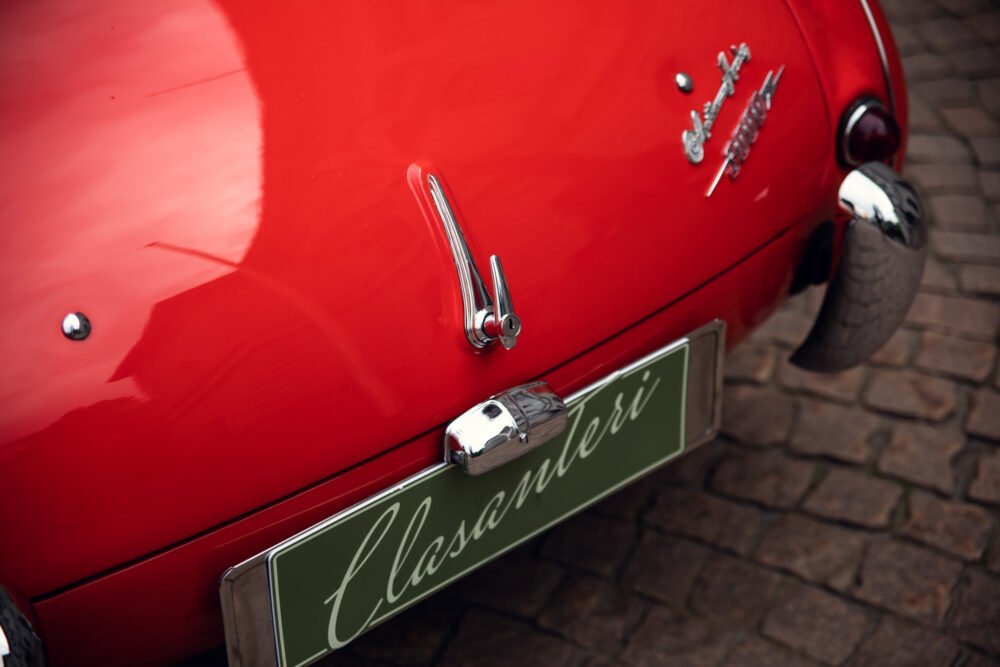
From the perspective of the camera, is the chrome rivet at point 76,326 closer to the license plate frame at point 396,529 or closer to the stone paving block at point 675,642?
the license plate frame at point 396,529

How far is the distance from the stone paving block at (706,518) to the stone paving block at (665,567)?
0.04m

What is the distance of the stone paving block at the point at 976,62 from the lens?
3.91 metres

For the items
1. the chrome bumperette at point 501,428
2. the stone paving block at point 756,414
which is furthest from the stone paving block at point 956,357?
the chrome bumperette at point 501,428

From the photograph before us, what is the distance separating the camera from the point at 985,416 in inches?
105

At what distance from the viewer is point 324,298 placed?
58.7 inches

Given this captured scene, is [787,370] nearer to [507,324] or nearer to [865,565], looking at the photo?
[865,565]

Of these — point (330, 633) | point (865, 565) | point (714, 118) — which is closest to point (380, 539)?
point (330, 633)

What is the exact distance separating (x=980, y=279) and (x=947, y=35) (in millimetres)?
1494

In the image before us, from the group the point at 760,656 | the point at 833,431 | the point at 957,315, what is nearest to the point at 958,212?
the point at 957,315

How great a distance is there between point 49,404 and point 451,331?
1.86ft

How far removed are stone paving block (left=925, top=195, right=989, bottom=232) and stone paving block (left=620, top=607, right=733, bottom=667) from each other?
1.74 meters

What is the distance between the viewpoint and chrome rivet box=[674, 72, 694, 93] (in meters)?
1.84

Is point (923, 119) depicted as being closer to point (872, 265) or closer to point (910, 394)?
point (910, 394)

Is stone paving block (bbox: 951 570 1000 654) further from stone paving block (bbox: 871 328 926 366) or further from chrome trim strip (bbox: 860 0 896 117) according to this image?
chrome trim strip (bbox: 860 0 896 117)
